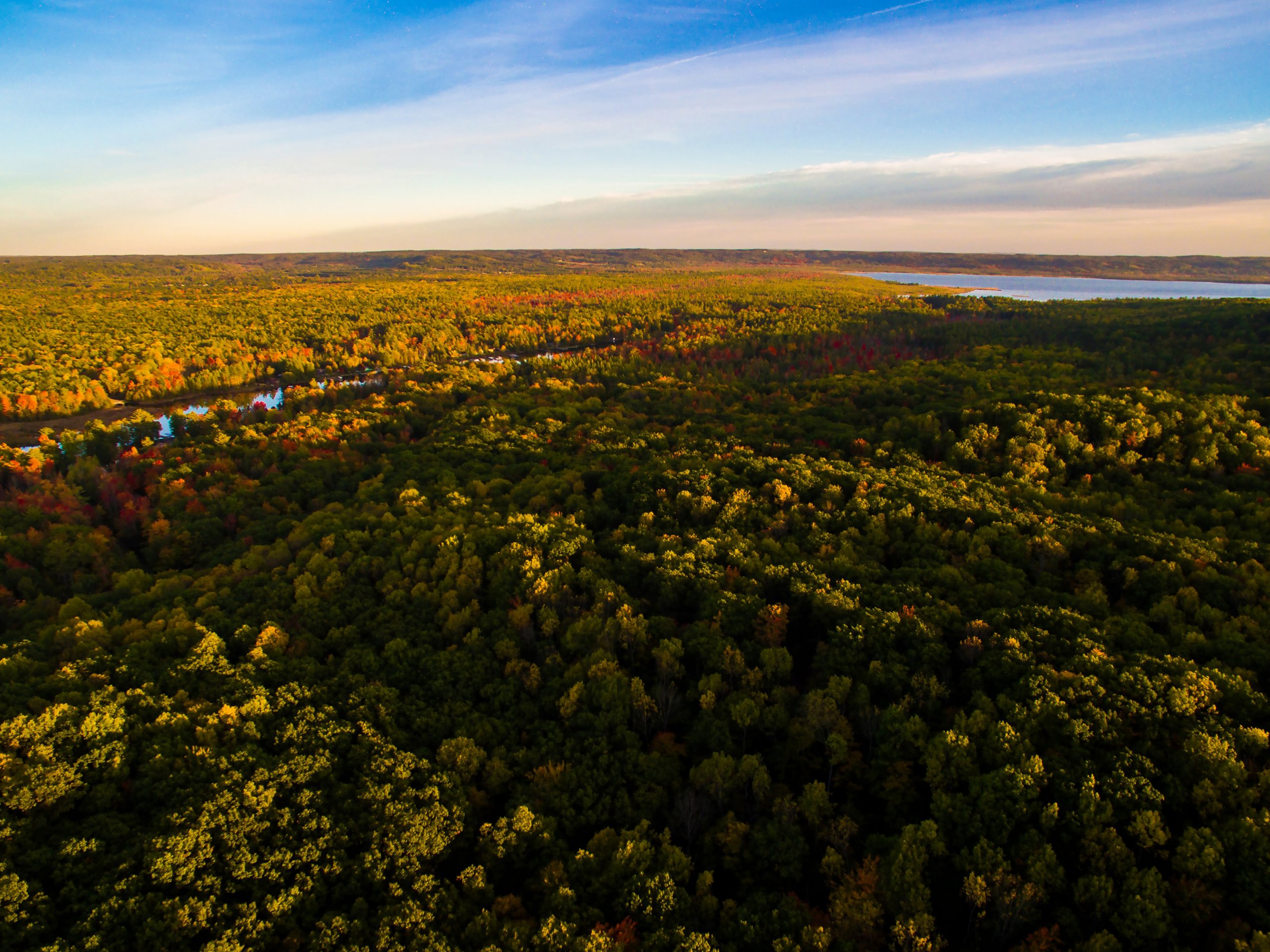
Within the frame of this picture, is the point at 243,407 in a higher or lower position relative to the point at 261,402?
lower

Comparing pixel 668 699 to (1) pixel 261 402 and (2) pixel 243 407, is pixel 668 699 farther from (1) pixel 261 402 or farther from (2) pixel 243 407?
(1) pixel 261 402

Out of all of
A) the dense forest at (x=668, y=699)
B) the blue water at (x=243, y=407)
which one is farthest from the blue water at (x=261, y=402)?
the dense forest at (x=668, y=699)

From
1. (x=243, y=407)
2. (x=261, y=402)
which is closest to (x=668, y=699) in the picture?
(x=243, y=407)

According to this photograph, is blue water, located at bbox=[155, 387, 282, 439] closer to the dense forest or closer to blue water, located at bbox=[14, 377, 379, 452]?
blue water, located at bbox=[14, 377, 379, 452]

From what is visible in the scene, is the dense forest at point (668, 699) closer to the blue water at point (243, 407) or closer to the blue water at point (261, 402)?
the blue water at point (243, 407)

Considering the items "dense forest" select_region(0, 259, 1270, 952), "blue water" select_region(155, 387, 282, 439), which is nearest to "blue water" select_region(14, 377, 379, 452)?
"blue water" select_region(155, 387, 282, 439)

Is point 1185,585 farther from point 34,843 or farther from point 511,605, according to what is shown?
point 34,843

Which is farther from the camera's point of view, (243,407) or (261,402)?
(261,402)

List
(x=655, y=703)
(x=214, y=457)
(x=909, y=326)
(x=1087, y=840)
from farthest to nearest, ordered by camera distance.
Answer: (x=909, y=326)
(x=214, y=457)
(x=655, y=703)
(x=1087, y=840)

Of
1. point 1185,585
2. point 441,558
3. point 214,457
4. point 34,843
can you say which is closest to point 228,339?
point 214,457
